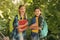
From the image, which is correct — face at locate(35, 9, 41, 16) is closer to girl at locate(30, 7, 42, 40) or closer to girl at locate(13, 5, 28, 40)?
girl at locate(30, 7, 42, 40)

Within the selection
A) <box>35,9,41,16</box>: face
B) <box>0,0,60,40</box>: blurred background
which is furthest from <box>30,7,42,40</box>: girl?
<box>0,0,60,40</box>: blurred background

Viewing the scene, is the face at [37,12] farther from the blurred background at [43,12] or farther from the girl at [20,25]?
the blurred background at [43,12]

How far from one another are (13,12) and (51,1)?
0.60 meters

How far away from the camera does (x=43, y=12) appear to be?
2.76 meters

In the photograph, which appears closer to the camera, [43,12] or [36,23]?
[36,23]

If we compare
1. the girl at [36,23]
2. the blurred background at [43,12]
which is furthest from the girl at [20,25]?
the blurred background at [43,12]

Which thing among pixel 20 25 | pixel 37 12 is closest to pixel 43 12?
pixel 37 12

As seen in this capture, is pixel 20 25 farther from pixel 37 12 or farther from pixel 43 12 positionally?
pixel 43 12

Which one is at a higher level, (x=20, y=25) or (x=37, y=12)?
(x=37, y=12)

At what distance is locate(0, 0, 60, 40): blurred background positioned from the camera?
2779 mm

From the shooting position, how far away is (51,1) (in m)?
2.85

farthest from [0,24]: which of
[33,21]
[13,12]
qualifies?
Result: [33,21]

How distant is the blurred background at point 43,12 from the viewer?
278 cm

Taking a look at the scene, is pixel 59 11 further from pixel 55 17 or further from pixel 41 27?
pixel 41 27
